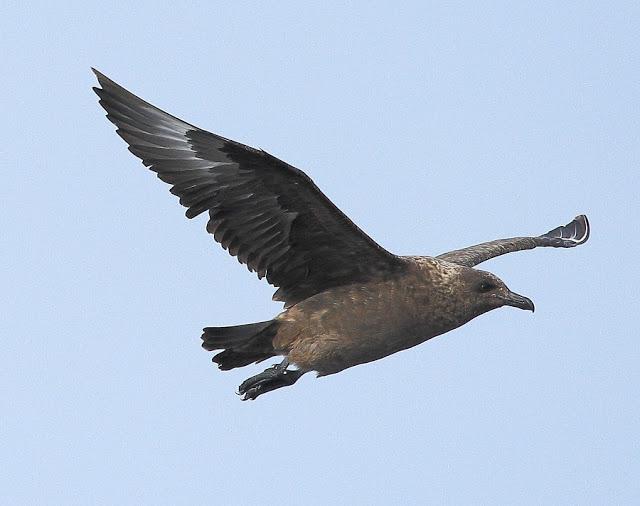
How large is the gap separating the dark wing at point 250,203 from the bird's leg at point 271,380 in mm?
652

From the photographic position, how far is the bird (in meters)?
9.59

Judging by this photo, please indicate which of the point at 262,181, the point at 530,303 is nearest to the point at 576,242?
the point at 530,303

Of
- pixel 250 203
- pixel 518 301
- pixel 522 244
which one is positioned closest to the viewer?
pixel 250 203

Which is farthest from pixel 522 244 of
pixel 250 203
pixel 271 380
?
pixel 250 203

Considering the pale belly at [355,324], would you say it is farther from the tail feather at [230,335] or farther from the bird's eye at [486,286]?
the bird's eye at [486,286]

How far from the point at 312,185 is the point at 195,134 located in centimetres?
92

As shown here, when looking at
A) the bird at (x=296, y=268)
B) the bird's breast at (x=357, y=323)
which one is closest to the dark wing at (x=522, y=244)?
the bird at (x=296, y=268)

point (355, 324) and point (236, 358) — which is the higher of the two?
point (236, 358)

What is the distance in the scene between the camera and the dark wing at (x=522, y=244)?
39.1 ft

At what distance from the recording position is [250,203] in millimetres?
9680

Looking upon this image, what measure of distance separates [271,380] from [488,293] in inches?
67.5

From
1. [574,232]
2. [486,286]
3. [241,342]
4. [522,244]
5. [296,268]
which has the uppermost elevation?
[574,232]

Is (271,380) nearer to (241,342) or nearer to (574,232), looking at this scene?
(241,342)

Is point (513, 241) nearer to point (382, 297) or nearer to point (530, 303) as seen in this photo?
point (530, 303)
